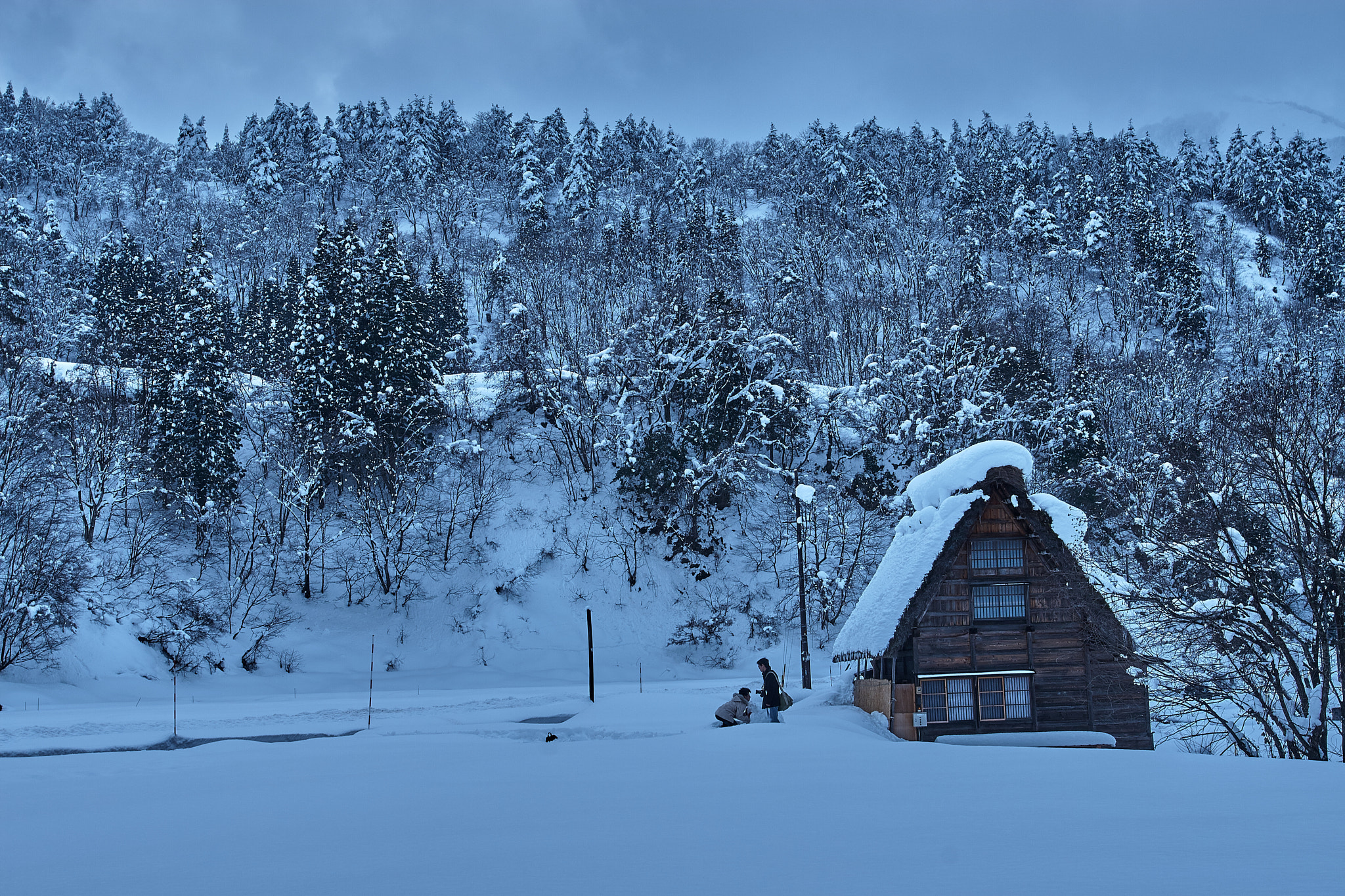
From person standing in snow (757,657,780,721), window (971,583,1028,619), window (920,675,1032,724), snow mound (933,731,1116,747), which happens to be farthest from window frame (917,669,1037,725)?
person standing in snow (757,657,780,721)

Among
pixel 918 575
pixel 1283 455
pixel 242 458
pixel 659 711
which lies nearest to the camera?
pixel 1283 455

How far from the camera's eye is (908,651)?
782 inches

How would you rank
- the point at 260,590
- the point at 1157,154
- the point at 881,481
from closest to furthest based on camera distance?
the point at 260,590
the point at 881,481
the point at 1157,154

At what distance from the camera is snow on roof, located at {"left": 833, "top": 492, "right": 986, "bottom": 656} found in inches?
762

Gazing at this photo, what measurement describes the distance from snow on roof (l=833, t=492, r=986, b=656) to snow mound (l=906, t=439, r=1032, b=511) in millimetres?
251

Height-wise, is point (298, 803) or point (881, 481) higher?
point (881, 481)

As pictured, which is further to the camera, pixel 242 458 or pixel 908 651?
pixel 242 458

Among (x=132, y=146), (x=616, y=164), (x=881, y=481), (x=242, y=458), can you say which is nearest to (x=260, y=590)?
(x=242, y=458)

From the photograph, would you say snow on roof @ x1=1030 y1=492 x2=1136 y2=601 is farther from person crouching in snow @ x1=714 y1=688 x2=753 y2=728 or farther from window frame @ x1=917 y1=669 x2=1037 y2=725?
person crouching in snow @ x1=714 y1=688 x2=753 y2=728

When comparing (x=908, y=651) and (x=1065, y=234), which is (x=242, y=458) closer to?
(x=908, y=651)

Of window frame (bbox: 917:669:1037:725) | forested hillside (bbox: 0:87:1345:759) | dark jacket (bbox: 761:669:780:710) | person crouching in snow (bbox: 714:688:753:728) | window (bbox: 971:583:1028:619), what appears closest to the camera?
person crouching in snow (bbox: 714:688:753:728)

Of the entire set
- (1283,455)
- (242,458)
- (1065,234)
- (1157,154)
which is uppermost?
(1157,154)

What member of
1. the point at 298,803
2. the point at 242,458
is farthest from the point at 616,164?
the point at 298,803

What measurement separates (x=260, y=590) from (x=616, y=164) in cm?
9146
